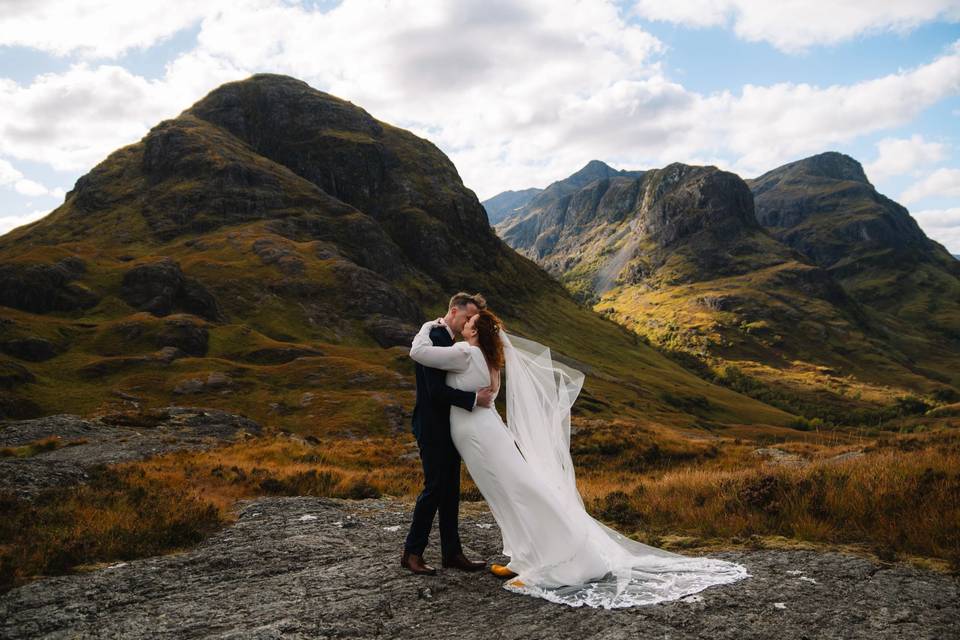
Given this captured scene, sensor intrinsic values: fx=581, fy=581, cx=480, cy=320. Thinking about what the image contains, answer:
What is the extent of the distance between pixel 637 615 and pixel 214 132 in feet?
661

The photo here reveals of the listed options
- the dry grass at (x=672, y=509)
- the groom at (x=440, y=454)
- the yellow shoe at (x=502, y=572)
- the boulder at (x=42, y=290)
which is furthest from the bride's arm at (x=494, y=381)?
the boulder at (x=42, y=290)

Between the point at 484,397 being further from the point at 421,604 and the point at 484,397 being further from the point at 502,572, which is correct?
the point at 421,604

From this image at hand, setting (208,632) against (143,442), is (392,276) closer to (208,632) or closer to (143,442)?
(143,442)

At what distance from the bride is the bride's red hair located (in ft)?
0.05

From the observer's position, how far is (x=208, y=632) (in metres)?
6.82

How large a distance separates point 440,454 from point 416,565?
167cm

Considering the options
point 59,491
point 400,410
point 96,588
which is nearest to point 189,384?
point 400,410

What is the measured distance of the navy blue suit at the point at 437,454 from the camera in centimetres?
869

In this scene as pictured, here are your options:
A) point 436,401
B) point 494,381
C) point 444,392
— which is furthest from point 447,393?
point 494,381

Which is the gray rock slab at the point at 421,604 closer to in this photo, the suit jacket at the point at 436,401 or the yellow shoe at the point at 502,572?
the yellow shoe at the point at 502,572

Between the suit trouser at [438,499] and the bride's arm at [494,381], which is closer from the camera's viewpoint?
the suit trouser at [438,499]

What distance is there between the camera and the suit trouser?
8.78 metres

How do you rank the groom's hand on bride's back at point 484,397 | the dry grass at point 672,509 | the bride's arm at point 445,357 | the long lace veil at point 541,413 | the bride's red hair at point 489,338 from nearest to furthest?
the bride's arm at point 445,357, the groom's hand on bride's back at point 484,397, the dry grass at point 672,509, the bride's red hair at point 489,338, the long lace veil at point 541,413

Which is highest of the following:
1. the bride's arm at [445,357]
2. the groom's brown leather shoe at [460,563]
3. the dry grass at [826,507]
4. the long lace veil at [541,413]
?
the bride's arm at [445,357]
